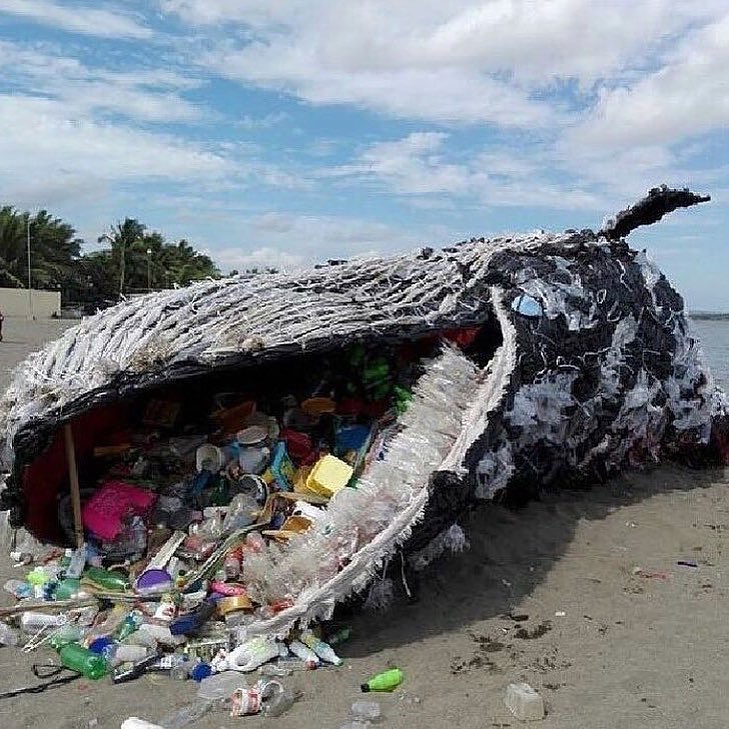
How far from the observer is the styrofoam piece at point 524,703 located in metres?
3.75

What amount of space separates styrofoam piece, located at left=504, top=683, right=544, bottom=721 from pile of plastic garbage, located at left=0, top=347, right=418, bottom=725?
0.86 m

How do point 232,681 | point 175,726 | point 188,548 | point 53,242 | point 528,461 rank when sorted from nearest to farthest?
1. point 175,726
2. point 232,681
3. point 188,548
4. point 528,461
5. point 53,242

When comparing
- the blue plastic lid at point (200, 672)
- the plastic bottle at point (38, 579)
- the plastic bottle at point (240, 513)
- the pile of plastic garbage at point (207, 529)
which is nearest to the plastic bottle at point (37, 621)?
the pile of plastic garbage at point (207, 529)

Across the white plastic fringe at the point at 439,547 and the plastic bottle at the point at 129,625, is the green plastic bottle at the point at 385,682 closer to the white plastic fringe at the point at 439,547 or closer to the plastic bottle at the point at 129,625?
the white plastic fringe at the point at 439,547

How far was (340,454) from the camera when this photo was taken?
5.81 meters

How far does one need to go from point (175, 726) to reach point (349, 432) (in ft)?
8.30

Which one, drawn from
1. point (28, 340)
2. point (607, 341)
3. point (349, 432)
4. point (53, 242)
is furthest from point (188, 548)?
point (53, 242)

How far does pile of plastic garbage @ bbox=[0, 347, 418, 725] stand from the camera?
430 cm

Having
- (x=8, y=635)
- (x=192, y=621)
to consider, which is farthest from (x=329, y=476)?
(x=8, y=635)

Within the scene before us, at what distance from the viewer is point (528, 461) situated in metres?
6.28

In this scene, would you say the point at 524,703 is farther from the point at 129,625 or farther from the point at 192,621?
the point at 129,625

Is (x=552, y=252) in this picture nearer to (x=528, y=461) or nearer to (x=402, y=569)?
(x=528, y=461)

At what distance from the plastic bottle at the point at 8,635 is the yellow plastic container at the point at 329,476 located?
1.79 metres

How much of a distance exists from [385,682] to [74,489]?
2.43 meters
